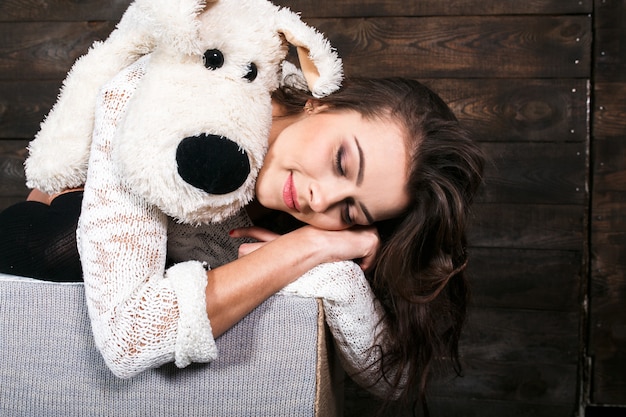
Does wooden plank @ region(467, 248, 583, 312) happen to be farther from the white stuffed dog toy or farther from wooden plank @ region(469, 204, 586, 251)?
the white stuffed dog toy

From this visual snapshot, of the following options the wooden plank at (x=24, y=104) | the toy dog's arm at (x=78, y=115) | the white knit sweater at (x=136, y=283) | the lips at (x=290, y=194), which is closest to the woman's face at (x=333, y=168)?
the lips at (x=290, y=194)

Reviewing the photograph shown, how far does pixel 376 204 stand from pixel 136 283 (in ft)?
1.33

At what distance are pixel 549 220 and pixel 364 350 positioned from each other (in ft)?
3.10

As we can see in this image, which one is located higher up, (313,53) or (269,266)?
(313,53)

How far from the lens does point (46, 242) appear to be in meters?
1.10

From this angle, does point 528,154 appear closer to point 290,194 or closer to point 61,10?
point 290,194

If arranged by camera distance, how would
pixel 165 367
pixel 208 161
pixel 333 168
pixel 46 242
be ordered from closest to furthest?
pixel 208 161 < pixel 165 367 < pixel 333 168 < pixel 46 242

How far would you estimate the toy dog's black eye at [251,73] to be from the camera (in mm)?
890

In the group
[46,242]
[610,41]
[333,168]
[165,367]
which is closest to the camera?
[165,367]

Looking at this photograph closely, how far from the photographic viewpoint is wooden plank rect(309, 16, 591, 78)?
1.70 metres

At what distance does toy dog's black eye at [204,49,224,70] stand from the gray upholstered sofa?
1.09 feet

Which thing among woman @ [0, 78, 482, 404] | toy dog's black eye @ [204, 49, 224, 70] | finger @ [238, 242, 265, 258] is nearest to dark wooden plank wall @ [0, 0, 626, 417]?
woman @ [0, 78, 482, 404]

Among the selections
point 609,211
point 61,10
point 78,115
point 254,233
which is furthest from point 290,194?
point 61,10

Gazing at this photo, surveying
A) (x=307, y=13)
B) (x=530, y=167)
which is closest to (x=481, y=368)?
(x=530, y=167)
